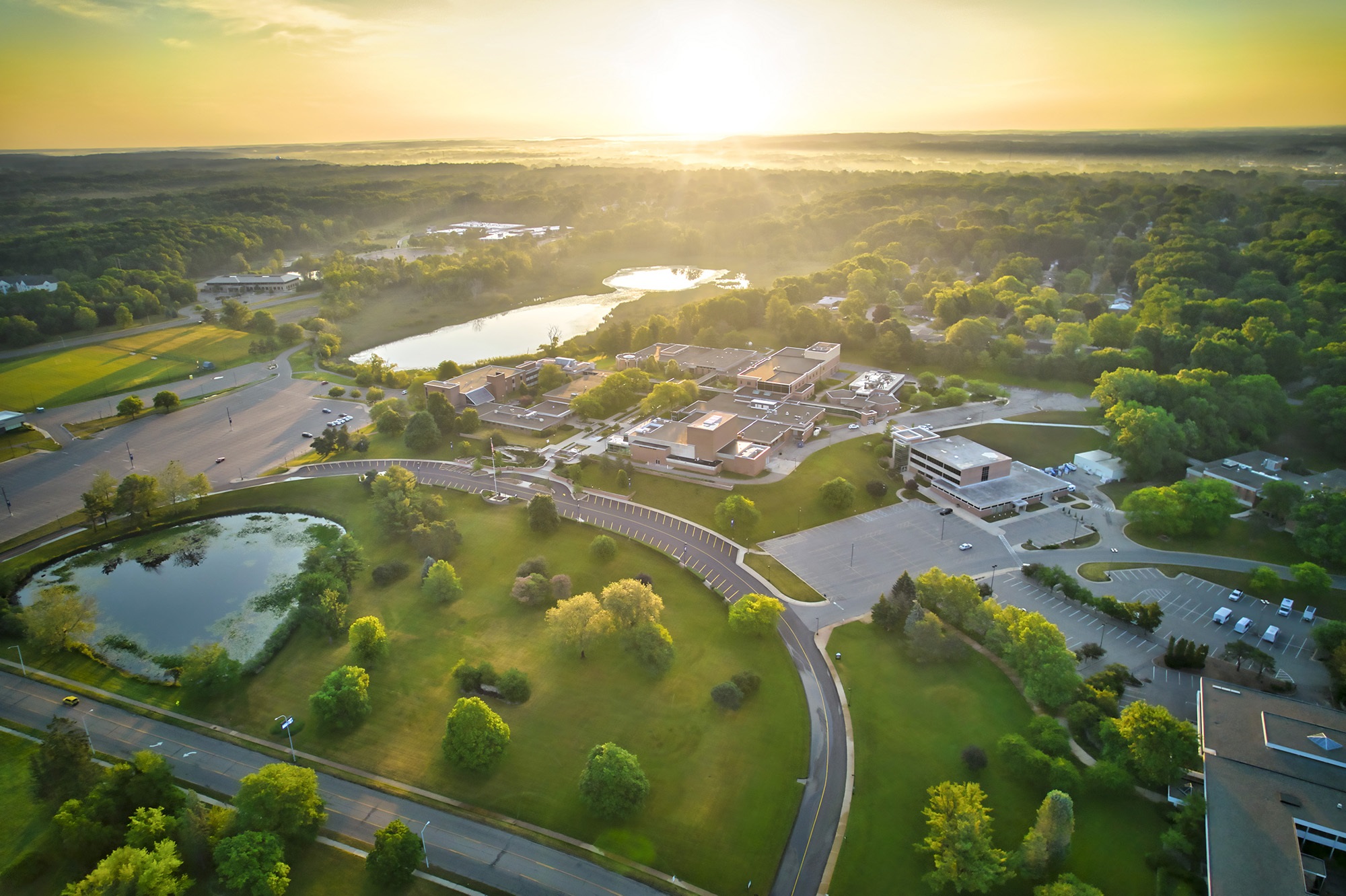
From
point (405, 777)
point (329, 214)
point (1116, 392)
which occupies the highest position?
point (329, 214)

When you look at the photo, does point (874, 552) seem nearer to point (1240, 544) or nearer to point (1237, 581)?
point (1237, 581)

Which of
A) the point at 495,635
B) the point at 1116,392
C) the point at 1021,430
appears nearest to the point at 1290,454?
the point at 1116,392

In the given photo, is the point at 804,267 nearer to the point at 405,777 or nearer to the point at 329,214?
the point at 329,214

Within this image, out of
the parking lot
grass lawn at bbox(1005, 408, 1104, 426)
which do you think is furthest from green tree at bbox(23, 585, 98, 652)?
grass lawn at bbox(1005, 408, 1104, 426)

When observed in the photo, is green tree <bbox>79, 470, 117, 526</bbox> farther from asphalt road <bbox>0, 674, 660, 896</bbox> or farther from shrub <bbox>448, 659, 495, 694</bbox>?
shrub <bbox>448, 659, 495, 694</bbox>

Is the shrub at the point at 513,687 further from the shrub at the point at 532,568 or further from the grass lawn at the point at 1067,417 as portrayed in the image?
the grass lawn at the point at 1067,417
